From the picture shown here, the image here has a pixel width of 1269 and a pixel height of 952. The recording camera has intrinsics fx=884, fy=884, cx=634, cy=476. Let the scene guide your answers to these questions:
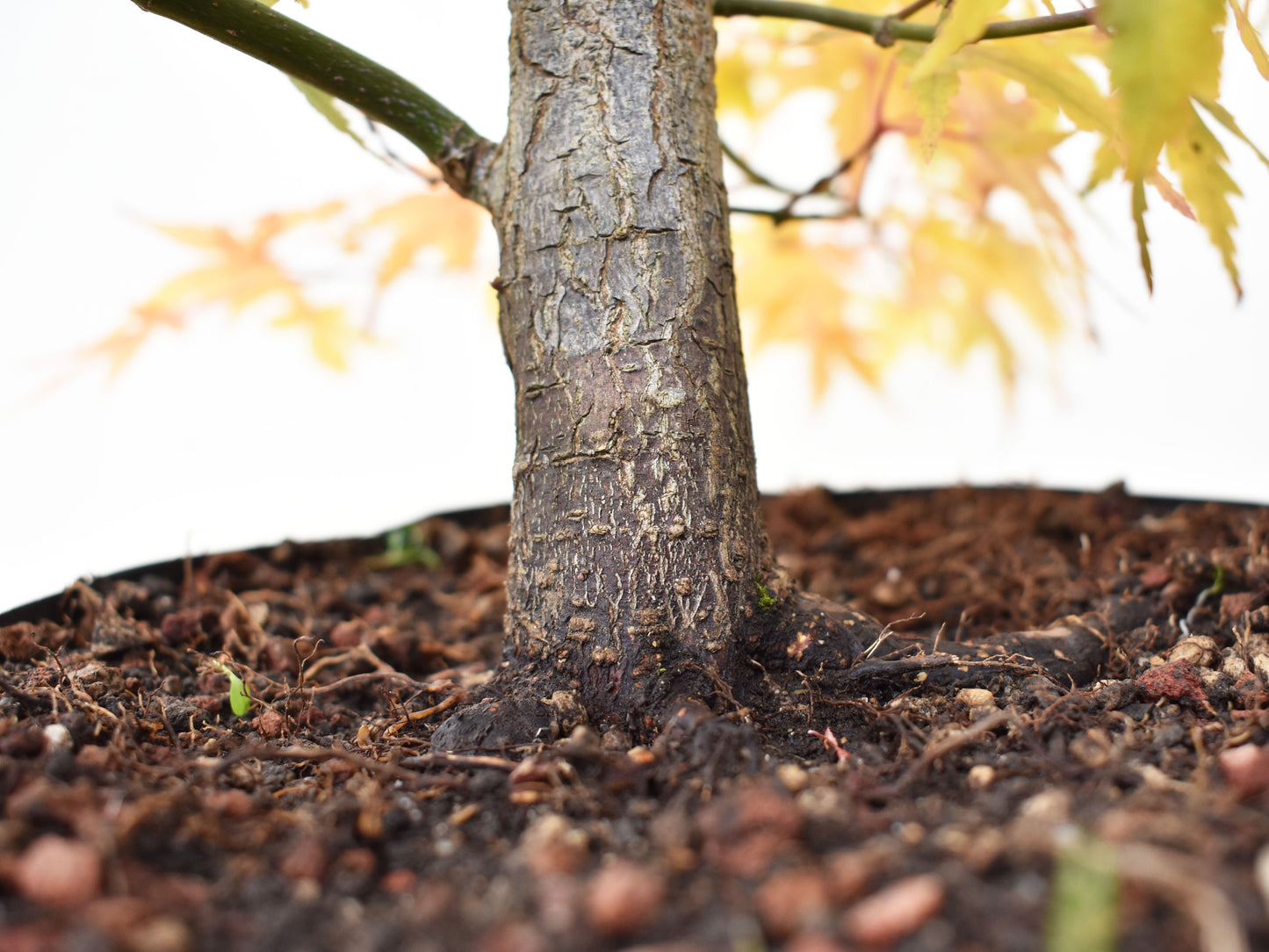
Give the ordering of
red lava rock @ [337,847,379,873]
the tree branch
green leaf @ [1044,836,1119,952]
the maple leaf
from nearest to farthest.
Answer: green leaf @ [1044,836,1119,952] → red lava rock @ [337,847,379,873] → the tree branch → the maple leaf

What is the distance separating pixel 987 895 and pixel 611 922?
0.48 feet

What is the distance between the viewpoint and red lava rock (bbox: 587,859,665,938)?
0.33 m

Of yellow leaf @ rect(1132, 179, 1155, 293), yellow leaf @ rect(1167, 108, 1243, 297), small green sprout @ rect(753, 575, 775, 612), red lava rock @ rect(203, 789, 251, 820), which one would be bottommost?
red lava rock @ rect(203, 789, 251, 820)

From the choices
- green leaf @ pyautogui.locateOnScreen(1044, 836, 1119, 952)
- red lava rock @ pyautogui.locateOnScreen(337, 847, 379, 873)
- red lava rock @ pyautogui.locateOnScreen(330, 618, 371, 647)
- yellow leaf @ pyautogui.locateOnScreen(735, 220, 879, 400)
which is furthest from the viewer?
yellow leaf @ pyautogui.locateOnScreen(735, 220, 879, 400)

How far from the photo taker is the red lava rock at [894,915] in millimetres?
321

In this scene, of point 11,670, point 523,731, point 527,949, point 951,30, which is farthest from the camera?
point 11,670

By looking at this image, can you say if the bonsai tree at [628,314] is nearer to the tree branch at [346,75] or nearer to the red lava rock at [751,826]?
the tree branch at [346,75]

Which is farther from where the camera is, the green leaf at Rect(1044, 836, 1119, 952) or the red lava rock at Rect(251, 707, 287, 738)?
the red lava rock at Rect(251, 707, 287, 738)

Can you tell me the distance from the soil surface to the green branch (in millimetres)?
446

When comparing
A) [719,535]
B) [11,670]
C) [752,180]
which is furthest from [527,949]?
[752,180]

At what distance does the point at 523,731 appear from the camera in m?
0.59

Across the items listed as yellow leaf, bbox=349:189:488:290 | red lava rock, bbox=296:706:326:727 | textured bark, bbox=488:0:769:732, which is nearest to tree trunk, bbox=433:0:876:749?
textured bark, bbox=488:0:769:732

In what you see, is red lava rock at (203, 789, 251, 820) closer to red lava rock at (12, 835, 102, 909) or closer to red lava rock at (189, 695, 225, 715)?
red lava rock at (12, 835, 102, 909)

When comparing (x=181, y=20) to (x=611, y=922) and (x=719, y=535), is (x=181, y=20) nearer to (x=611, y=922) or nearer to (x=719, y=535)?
(x=719, y=535)
